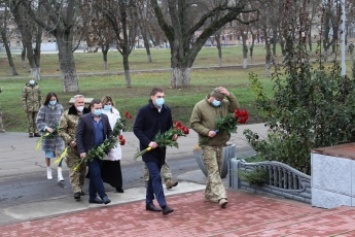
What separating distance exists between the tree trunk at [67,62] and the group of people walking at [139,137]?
15639mm

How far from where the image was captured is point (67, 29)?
86.6 ft

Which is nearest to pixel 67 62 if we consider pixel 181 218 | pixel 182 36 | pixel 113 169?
pixel 182 36

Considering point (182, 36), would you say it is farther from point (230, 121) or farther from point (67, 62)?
point (230, 121)

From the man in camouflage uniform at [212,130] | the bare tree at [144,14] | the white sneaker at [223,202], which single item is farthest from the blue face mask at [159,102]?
the bare tree at [144,14]

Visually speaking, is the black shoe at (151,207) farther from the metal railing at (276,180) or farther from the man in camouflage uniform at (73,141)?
the metal railing at (276,180)

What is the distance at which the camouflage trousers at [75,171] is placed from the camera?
32.1 ft

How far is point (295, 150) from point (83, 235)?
361 cm

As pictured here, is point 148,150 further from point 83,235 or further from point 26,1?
point 26,1

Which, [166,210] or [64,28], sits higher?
[64,28]

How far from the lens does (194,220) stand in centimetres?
802

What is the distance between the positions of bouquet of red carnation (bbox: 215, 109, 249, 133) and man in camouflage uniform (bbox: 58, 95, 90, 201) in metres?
2.34

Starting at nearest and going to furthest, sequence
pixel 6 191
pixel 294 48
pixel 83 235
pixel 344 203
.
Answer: pixel 83 235, pixel 344 203, pixel 294 48, pixel 6 191

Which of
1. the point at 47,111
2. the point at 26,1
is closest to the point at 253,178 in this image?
the point at 47,111

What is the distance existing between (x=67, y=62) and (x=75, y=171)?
17776 mm
